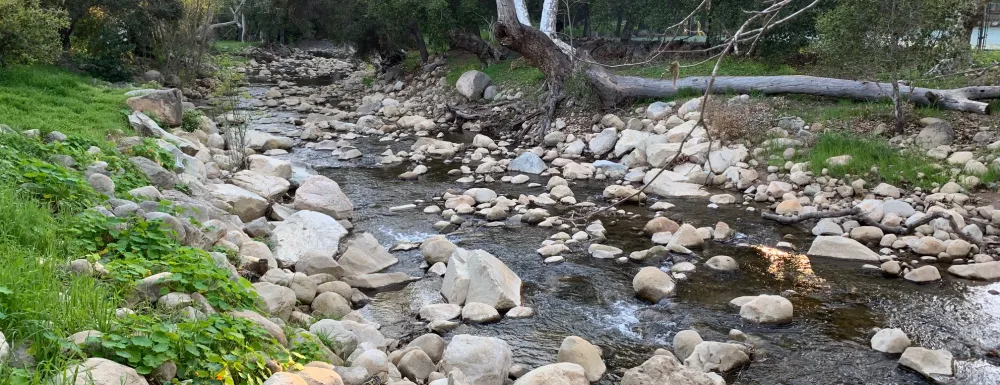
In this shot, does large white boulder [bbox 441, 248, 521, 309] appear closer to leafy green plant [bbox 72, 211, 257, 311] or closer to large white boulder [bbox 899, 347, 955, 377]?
leafy green plant [bbox 72, 211, 257, 311]

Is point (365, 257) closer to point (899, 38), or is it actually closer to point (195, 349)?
point (195, 349)

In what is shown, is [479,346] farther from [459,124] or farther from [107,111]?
[459,124]

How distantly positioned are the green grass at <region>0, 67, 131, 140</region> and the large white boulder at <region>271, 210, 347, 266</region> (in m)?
2.73

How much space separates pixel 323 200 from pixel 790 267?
602cm

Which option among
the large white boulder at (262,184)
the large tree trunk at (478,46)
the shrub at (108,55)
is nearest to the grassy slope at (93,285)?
the large white boulder at (262,184)

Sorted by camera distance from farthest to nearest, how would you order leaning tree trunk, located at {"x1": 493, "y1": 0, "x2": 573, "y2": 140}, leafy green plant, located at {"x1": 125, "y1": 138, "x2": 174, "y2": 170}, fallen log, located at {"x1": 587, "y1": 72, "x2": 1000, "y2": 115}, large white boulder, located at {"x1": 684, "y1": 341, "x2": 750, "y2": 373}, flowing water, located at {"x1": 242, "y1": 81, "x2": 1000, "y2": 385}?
leaning tree trunk, located at {"x1": 493, "y1": 0, "x2": 573, "y2": 140}, fallen log, located at {"x1": 587, "y1": 72, "x2": 1000, "y2": 115}, leafy green plant, located at {"x1": 125, "y1": 138, "x2": 174, "y2": 170}, flowing water, located at {"x1": 242, "y1": 81, "x2": 1000, "y2": 385}, large white boulder, located at {"x1": 684, "y1": 341, "x2": 750, "y2": 373}

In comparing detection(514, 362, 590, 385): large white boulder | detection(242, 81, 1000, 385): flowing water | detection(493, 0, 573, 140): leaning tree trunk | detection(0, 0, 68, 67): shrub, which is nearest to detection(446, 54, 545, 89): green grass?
detection(493, 0, 573, 140): leaning tree trunk

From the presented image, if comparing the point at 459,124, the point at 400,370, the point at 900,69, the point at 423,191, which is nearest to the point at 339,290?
the point at 400,370

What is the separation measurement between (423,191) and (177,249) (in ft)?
23.0

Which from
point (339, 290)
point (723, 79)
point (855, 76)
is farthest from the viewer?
point (723, 79)

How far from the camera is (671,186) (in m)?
12.2

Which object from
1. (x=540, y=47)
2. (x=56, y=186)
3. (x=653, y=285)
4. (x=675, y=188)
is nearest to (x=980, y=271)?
(x=653, y=285)

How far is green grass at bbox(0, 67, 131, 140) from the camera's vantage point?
9.66m

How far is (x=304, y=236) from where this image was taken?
8828 millimetres
